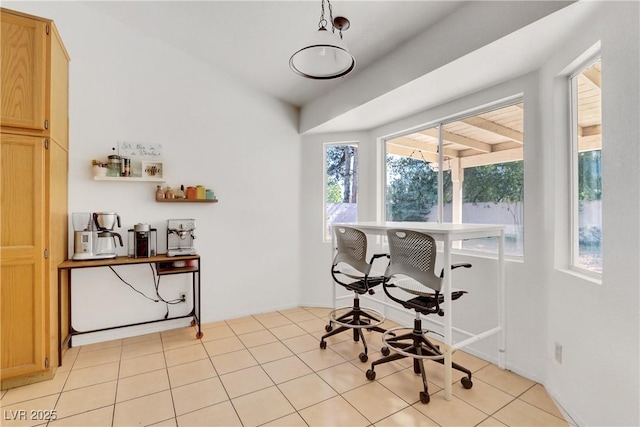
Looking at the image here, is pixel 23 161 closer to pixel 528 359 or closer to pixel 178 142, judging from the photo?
pixel 178 142

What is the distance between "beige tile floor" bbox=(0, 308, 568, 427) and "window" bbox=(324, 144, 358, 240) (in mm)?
1684

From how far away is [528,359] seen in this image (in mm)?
2250

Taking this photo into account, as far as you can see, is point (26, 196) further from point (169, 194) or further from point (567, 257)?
point (567, 257)

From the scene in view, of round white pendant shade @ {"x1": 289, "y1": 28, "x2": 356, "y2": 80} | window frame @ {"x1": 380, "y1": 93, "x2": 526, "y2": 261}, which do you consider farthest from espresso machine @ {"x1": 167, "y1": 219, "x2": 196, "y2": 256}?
window frame @ {"x1": 380, "y1": 93, "x2": 526, "y2": 261}

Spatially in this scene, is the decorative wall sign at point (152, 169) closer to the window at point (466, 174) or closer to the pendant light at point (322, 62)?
the pendant light at point (322, 62)

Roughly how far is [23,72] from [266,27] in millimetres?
1841

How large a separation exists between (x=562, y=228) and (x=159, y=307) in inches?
146

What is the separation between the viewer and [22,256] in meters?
2.13

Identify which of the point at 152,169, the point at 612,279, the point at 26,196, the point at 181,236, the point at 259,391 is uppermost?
the point at 152,169

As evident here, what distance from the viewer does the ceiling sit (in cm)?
221

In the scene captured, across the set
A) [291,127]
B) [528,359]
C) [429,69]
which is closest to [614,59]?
[429,69]

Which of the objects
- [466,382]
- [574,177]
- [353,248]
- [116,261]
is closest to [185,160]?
[116,261]

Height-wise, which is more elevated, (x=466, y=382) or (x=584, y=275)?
(x=584, y=275)

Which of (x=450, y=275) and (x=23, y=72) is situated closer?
(x=450, y=275)
